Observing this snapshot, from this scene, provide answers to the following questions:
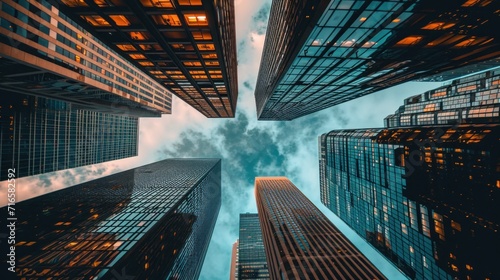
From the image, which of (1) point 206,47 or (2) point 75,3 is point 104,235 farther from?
(1) point 206,47

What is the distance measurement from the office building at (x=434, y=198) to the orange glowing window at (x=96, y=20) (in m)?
59.8

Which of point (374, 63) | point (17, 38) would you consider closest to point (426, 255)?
point (374, 63)

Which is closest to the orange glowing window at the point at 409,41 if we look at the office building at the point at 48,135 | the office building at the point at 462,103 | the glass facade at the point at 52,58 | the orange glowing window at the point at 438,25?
the orange glowing window at the point at 438,25

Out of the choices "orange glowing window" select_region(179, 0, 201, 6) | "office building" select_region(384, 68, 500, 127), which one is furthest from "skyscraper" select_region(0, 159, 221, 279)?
"office building" select_region(384, 68, 500, 127)

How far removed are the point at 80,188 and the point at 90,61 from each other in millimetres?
52612

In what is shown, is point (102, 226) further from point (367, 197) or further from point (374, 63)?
point (367, 197)

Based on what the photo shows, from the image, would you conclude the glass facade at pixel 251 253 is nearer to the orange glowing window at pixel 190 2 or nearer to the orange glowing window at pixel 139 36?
the orange glowing window at pixel 139 36

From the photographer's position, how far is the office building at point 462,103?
6469 cm

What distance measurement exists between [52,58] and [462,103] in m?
126

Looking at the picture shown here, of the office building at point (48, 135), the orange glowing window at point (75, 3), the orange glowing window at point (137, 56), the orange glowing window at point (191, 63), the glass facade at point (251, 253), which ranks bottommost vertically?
the glass facade at point (251, 253)

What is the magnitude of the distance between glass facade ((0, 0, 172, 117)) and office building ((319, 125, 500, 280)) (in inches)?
2918

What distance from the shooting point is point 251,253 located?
151m

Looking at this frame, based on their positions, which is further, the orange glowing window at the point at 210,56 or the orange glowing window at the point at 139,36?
the orange glowing window at the point at 210,56

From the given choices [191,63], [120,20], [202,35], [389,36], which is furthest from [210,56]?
[389,36]
